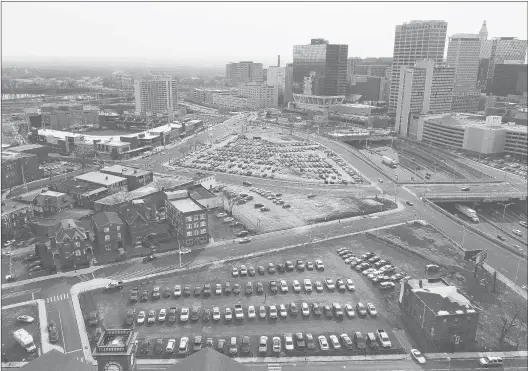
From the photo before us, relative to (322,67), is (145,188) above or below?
below

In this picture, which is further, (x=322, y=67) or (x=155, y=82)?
(x=322, y=67)

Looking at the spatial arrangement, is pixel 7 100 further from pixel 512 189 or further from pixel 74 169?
pixel 512 189

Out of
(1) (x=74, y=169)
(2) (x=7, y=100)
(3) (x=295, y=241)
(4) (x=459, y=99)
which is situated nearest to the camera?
(3) (x=295, y=241)

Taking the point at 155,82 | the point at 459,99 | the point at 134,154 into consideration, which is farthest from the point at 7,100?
the point at 459,99

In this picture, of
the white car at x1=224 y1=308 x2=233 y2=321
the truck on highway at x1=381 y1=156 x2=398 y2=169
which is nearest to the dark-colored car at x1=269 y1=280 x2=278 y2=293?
the white car at x1=224 y1=308 x2=233 y2=321

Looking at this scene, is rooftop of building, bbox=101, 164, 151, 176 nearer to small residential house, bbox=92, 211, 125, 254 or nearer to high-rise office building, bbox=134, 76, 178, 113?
small residential house, bbox=92, 211, 125, 254

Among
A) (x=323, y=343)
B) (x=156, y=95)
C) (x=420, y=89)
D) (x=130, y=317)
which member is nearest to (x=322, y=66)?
(x=420, y=89)
